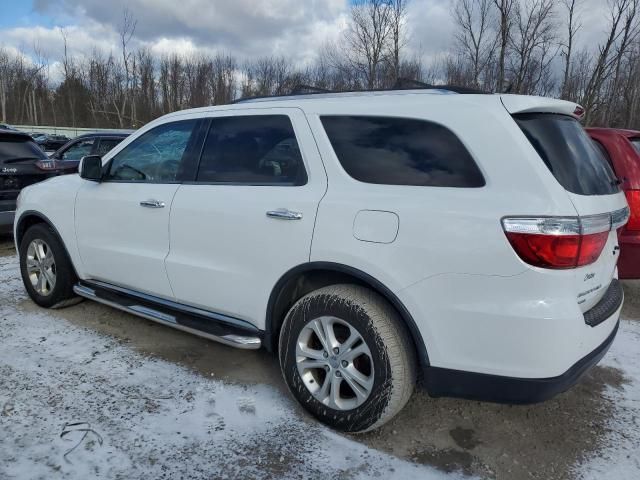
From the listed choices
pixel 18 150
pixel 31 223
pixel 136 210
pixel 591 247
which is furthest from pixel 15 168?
pixel 591 247

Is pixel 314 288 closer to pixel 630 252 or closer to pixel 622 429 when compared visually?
pixel 622 429

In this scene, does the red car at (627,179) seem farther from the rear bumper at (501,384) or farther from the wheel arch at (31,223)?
the wheel arch at (31,223)

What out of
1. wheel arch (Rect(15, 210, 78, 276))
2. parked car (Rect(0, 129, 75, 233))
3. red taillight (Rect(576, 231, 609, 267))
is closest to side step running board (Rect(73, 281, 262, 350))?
wheel arch (Rect(15, 210, 78, 276))

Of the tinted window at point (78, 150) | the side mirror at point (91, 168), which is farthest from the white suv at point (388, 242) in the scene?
the tinted window at point (78, 150)

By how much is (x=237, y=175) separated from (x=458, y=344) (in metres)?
1.70

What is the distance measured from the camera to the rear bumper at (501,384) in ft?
7.27

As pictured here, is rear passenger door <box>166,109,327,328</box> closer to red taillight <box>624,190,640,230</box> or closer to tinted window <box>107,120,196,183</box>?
tinted window <box>107,120,196,183</box>

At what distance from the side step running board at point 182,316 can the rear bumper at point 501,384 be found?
1153 mm

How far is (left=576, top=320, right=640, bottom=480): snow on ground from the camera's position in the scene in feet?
8.21

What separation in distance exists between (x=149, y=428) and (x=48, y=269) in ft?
7.78

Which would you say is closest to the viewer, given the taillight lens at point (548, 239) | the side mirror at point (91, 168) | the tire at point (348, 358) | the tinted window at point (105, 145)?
the taillight lens at point (548, 239)

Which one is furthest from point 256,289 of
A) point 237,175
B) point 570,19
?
point 570,19

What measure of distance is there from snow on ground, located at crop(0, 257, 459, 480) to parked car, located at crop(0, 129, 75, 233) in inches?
145

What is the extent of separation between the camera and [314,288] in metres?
2.93
